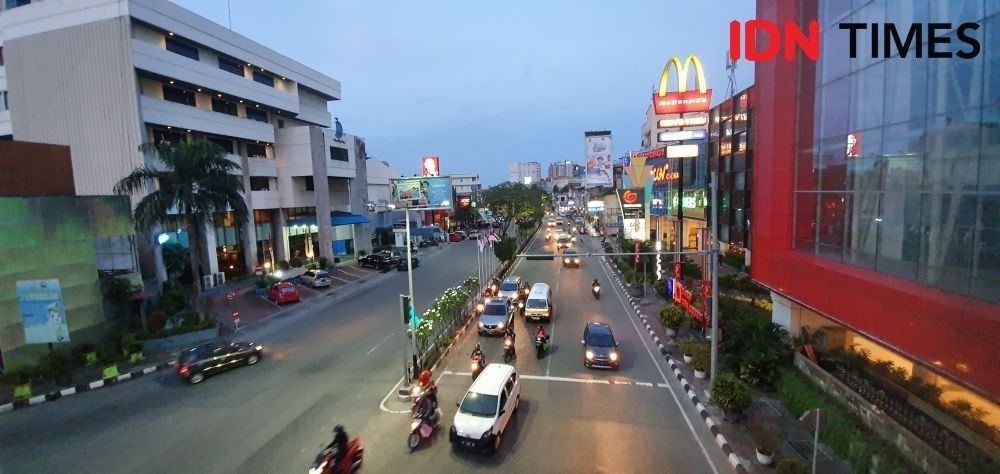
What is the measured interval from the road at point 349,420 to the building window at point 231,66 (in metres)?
25.1

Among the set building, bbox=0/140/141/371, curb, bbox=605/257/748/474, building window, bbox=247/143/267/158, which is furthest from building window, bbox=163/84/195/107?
curb, bbox=605/257/748/474

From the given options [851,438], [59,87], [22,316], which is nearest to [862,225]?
[851,438]

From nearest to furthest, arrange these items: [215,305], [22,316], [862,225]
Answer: [862,225]
[22,316]
[215,305]

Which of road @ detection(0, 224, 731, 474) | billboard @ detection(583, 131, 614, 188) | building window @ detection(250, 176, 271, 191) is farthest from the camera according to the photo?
billboard @ detection(583, 131, 614, 188)

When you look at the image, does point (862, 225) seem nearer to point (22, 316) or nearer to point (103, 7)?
point (22, 316)

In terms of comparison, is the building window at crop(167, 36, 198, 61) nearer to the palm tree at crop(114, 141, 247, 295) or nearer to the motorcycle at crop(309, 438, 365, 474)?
the palm tree at crop(114, 141, 247, 295)

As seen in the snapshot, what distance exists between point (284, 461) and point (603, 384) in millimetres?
10061

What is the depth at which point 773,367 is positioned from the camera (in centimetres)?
1502

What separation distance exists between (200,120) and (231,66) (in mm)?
6775

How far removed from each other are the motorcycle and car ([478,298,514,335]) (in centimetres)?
1099

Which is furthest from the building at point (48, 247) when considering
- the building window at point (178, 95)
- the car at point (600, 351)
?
the car at point (600, 351)

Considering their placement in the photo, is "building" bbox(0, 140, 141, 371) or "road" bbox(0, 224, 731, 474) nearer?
"road" bbox(0, 224, 731, 474)

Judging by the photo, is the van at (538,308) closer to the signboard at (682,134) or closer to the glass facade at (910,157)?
the signboard at (682,134)

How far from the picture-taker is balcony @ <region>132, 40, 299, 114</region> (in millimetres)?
28156
